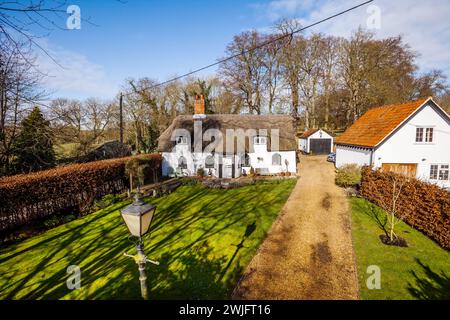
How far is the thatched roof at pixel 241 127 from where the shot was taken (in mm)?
23531

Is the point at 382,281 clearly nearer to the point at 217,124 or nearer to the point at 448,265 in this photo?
the point at 448,265

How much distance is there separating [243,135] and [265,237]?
15.1 m

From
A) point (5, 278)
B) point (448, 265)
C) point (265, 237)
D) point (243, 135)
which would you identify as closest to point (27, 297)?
point (5, 278)

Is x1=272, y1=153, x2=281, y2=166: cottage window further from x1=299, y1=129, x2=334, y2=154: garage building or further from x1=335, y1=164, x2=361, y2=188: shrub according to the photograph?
x1=299, y1=129, x2=334, y2=154: garage building

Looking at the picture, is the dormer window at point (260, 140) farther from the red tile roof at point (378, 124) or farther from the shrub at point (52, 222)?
the shrub at point (52, 222)

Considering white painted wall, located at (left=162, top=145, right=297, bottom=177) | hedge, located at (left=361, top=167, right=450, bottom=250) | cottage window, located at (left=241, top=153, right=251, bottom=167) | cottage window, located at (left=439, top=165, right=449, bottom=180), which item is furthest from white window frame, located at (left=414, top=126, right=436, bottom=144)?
cottage window, located at (left=241, top=153, right=251, bottom=167)

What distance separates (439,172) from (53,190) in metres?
27.9

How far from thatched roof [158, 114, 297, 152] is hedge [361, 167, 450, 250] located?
407 inches

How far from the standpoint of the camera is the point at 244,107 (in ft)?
141

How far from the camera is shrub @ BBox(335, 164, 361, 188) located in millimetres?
17688

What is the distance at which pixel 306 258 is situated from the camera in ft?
28.7

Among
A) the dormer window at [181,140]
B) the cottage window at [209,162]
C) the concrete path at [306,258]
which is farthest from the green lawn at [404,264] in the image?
the dormer window at [181,140]

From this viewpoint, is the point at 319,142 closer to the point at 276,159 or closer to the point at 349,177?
the point at 276,159

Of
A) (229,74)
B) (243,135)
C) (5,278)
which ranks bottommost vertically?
(5,278)
